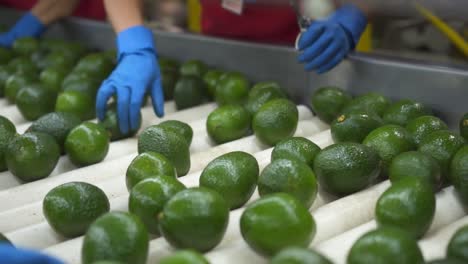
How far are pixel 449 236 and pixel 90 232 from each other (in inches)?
33.1

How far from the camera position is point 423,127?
6.38 feet

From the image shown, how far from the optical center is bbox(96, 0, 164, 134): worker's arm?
2334 mm

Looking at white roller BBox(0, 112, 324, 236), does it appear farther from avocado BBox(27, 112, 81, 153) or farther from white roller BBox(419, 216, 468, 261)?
white roller BBox(419, 216, 468, 261)

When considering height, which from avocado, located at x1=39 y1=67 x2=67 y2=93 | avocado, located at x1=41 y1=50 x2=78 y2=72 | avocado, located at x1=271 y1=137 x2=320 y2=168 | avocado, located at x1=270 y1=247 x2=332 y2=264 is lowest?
avocado, located at x1=41 y1=50 x2=78 y2=72

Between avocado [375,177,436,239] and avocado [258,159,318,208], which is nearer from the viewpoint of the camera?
avocado [375,177,436,239]

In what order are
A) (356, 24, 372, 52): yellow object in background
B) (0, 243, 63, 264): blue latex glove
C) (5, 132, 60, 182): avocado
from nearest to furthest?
(0, 243, 63, 264): blue latex glove → (5, 132, 60, 182): avocado → (356, 24, 372, 52): yellow object in background

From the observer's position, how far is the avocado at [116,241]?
128 centimetres

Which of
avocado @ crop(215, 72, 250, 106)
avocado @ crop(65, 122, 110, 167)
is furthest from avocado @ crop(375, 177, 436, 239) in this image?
avocado @ crop(215, 72, 250, 106)

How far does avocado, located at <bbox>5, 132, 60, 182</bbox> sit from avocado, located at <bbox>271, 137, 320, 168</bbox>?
2.37ft

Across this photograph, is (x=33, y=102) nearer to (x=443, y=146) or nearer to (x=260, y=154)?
(x=260, y=154)

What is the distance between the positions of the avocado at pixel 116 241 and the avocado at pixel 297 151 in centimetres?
61

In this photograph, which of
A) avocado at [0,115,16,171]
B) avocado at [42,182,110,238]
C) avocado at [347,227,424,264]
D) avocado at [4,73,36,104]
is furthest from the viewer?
avocado at [4,73,36,104]

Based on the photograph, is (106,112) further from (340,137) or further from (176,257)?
(176,257)

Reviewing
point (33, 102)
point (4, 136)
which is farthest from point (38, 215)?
point (33, 102)
